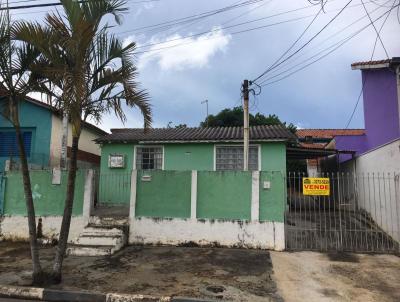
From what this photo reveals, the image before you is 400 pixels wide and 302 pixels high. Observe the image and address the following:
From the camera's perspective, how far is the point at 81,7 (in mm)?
6410

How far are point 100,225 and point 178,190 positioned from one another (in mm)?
2340

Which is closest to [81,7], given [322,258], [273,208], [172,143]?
[273,208]

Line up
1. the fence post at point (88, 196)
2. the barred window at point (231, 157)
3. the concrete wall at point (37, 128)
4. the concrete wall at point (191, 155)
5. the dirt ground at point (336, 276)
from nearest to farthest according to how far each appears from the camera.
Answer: the dirt ground at point (336, 276), the fence post at point (88, 196), the concrete wall at point (191, 155), the barred window at point (231, 157), the concrete wall at point (37, 128)

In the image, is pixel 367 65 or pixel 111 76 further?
pixel 367 65

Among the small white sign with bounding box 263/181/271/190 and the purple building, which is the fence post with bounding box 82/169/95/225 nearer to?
the small white sign with bounding box 263/181/271/190

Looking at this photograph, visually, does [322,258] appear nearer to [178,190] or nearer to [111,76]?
[178,190]

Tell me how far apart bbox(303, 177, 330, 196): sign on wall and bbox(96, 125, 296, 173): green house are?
371 cm

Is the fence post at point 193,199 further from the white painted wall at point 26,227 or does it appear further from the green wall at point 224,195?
the white painted wall at point 26,227

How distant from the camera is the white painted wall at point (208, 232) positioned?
949cm

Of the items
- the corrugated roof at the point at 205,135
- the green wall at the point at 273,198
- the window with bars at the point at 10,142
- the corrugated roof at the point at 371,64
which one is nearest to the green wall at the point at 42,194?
the corrugated roof at the point at 205,135

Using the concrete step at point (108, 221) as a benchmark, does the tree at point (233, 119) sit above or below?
above

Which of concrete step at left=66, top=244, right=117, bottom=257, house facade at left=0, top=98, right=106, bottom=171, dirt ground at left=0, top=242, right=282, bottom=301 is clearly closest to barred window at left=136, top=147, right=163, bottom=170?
house facade at left=0, top=98, right=106, bottom=171

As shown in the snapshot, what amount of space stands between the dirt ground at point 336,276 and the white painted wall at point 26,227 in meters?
5.44

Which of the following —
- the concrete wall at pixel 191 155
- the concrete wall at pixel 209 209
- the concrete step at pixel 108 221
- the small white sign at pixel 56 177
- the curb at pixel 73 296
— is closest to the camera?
the curb at pixel 73 296
